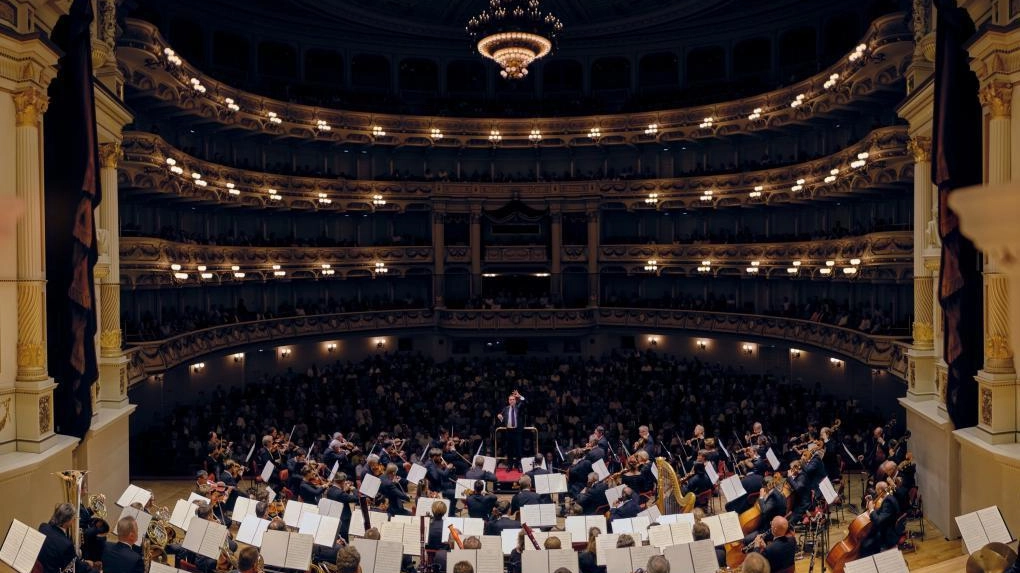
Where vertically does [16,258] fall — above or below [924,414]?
above

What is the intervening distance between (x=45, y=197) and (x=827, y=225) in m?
32.6

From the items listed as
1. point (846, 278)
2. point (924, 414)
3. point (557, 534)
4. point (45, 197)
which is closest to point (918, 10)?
point (924, 414)

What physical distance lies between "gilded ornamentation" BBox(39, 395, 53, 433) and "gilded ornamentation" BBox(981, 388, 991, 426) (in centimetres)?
1829

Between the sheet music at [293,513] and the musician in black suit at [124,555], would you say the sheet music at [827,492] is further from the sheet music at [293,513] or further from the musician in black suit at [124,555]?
the musician in black suit at [124,555]

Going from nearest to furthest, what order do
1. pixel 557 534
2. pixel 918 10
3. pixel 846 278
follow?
pixel 557 534 < pixel 918 10 < pixel 846 278

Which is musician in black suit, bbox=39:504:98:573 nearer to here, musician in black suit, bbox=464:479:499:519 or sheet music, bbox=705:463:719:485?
musician in black suit, bbox=464:479:499:519

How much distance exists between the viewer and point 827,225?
3691cm

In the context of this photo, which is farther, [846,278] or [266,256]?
[266,256]

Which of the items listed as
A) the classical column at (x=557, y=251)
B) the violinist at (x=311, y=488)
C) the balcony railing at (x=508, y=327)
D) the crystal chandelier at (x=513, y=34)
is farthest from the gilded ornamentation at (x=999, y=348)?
the classical column at (x=557, y=251)

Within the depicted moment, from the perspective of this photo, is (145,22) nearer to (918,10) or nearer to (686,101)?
(918,10)

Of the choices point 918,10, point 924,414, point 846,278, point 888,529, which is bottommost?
point 888,529

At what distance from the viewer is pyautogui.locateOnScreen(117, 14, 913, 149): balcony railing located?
85.4 ft

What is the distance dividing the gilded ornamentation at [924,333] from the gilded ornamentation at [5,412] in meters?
21.6

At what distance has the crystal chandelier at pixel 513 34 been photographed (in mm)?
25469
